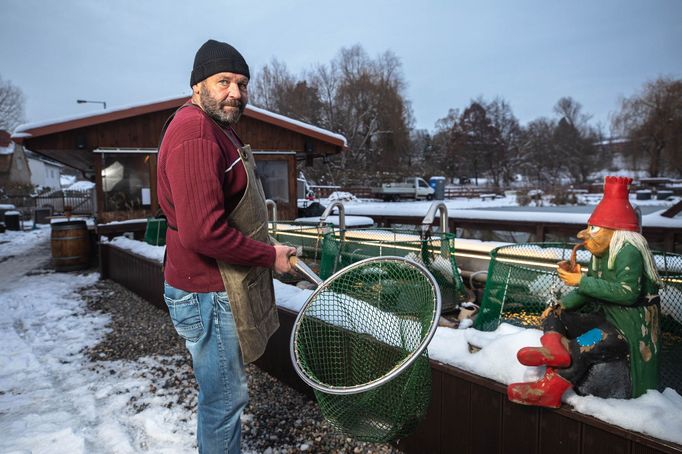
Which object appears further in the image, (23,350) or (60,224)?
(60,224)

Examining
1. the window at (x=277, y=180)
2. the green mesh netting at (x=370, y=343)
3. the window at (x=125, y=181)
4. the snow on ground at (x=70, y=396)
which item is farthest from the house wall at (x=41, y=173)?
the green mesh netting at (x=370, y=343)

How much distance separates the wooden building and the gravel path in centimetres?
616

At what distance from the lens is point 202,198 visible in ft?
5.37

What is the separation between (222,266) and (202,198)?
32 cm

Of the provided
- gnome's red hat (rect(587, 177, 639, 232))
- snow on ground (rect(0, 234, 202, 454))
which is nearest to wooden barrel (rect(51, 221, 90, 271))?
snow on ground (rect(0, 234, 202, 454))

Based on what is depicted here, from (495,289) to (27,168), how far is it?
2654 inches

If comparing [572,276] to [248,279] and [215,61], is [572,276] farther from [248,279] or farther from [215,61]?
[215,61]

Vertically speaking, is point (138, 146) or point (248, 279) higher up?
point (138, 146)

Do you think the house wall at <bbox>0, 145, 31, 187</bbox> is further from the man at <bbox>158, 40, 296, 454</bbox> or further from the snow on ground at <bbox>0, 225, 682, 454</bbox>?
the man at <bbox>158, 40, 296, 454</bbox>

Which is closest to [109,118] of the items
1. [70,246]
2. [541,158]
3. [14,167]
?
[70,246]

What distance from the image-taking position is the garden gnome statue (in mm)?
1828

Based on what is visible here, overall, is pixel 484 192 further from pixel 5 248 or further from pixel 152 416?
pixel 152 416

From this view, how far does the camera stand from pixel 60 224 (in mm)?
9242

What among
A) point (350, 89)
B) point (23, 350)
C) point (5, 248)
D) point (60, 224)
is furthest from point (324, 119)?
point (23, 350)
